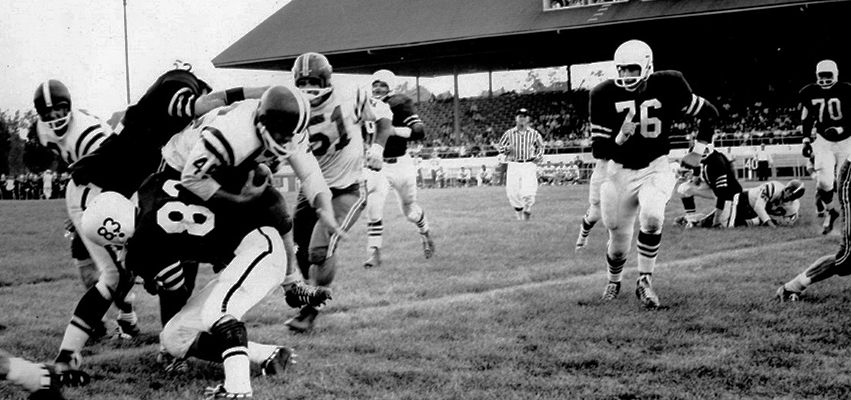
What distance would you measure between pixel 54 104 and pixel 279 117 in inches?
85.5

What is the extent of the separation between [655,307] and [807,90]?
22.2 ft

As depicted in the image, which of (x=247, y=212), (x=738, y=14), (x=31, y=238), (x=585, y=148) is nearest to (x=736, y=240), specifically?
(x=247, y=212)

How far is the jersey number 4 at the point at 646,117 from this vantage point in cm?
702

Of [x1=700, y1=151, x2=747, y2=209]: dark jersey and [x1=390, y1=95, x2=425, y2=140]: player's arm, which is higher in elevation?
[x1=390, y1=95, x2=425, y2=140]: player's arm

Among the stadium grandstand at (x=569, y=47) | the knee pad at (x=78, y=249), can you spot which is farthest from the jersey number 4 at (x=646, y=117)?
the stadium grandstand at (x=569, y=47)

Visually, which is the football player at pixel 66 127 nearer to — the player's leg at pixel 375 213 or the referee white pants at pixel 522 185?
the player's leg at pixel 375 213

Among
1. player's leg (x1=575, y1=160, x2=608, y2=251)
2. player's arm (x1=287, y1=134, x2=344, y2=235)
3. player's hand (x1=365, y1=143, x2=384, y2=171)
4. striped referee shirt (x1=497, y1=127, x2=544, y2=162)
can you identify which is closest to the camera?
player's arm (x1=287, y1=134, x2=344, y2=235)

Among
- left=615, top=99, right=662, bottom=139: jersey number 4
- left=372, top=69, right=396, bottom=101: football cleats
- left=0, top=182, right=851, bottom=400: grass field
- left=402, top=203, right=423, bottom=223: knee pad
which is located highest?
left=372, top=69, right=396, bottom=101: football cleats

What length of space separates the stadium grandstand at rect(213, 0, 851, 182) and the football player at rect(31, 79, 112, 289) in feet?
76.6

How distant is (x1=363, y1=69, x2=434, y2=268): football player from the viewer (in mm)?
10195

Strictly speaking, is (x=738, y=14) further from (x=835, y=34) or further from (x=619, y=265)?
(x=619, y=265)

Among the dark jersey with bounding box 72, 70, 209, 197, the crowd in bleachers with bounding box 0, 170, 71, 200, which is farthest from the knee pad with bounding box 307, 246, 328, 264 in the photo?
the crowd in bleachers with bounding box 0, 170, 71, 200

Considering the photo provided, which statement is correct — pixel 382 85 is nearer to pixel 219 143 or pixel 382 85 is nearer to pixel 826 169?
pixel 219 143

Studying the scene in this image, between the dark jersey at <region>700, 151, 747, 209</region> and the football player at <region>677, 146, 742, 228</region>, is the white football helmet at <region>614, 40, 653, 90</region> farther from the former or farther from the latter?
the dark jersey at <region>700, 151, 747, 209</region>
